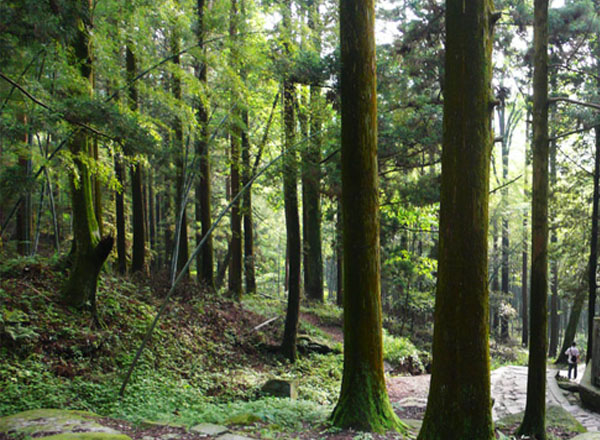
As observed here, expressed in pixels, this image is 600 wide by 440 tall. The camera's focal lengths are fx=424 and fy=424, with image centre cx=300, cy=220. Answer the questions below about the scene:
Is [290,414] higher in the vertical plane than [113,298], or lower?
lower

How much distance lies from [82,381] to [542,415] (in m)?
6.95

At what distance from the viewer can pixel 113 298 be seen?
29.3 feet

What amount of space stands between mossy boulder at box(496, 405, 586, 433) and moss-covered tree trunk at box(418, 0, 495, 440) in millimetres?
4250

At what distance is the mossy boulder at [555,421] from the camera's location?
7.52m

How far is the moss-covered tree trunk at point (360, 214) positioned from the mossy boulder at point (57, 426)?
276 centimetres

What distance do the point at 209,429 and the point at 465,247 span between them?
3418 millimetres

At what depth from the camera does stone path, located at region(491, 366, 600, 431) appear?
8852 millimetres

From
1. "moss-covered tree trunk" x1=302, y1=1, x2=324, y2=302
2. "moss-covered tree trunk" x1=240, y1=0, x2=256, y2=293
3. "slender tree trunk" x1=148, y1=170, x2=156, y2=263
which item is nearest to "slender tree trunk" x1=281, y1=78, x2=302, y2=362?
"moss-covered tree trunk" x1=302, y1=1, x2=324, y2=302

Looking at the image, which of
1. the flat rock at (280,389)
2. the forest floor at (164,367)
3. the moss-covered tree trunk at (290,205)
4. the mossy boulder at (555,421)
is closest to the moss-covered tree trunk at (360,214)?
the forest floor at (164,367)

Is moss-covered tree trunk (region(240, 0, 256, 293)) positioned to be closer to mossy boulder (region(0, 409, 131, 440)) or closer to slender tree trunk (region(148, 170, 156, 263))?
slender tree trunk (region(148, 170, 156, 263))

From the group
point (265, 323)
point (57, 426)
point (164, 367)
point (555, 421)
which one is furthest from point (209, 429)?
point (265, 323)

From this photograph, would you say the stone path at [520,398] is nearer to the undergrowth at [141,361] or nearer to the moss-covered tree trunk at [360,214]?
the undergrowth at [141,361]

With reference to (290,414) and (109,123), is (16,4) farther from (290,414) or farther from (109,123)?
(290,414)

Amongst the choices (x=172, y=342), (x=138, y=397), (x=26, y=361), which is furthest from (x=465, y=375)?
(x=172, y=342)
